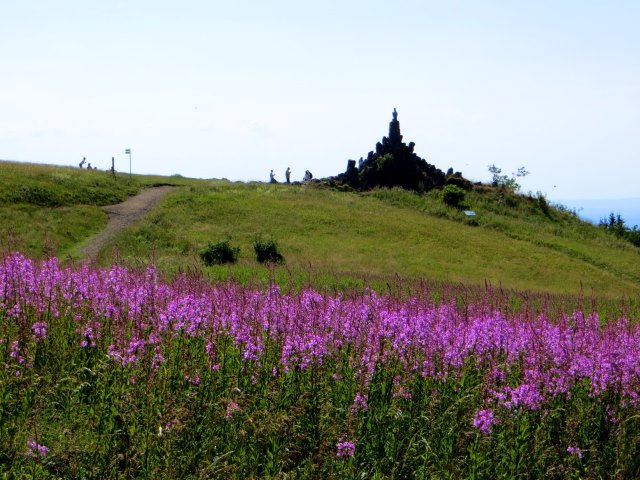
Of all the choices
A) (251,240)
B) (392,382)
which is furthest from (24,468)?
(251,240)

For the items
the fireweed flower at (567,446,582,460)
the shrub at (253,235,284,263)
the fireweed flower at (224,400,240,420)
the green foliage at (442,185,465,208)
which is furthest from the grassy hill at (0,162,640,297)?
the fireweed flower at (224,400,240,420)

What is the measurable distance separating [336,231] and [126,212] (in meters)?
15.9

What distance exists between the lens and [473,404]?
8.53m

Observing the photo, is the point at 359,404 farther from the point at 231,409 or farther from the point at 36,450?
the point at 36,450

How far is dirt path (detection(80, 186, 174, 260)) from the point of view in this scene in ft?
133

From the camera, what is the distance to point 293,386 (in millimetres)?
8641

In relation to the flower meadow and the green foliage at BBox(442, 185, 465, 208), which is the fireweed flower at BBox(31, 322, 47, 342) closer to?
the flower meadow

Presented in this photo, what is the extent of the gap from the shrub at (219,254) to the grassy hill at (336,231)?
3.47 feet

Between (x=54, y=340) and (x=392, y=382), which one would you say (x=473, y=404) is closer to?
(x=392, y=382)

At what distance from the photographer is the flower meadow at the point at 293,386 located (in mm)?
7090

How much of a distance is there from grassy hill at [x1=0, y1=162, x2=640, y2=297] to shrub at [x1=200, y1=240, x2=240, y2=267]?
3.47 feet

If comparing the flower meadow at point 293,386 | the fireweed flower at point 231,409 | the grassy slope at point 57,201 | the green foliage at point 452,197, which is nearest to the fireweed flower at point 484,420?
the flower meadow at point 293,386

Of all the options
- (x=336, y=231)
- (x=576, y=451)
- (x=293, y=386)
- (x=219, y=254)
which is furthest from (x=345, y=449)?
(x=336, y=231)

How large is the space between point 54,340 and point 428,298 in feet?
18.9
